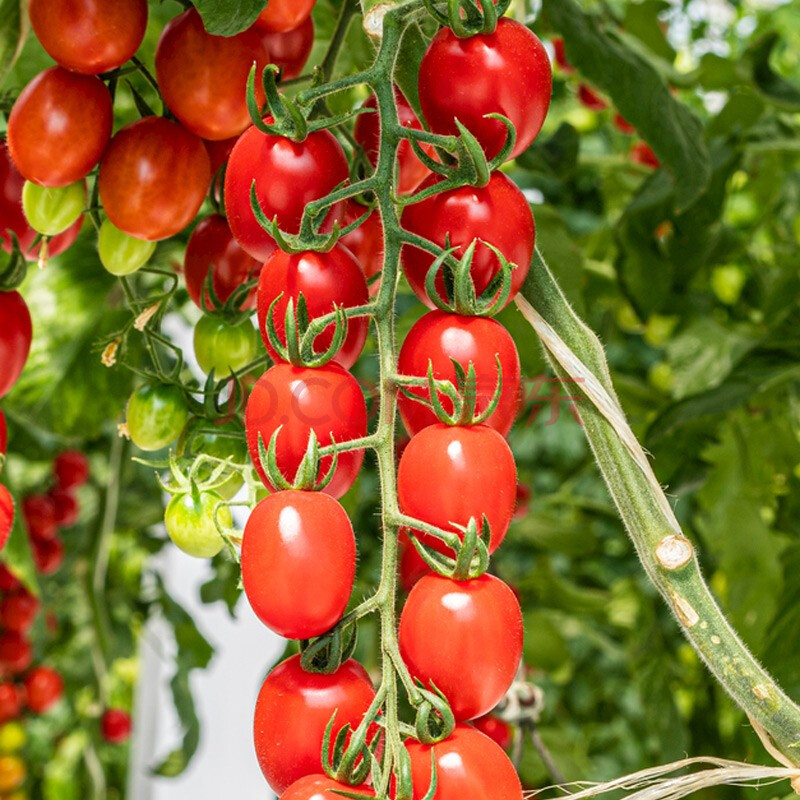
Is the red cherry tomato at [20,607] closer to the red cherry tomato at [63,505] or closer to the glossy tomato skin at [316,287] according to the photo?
the red cherry tomato at [63,505]

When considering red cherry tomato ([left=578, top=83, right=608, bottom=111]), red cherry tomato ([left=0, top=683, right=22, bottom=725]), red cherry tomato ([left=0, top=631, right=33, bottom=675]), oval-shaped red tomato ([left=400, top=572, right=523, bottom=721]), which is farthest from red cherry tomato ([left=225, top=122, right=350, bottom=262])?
red cherry tomato ([left=0, top=683, right=22, bottom=725])

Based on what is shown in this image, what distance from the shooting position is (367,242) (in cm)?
41

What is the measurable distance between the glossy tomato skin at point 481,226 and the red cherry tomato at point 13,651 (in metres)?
1.22

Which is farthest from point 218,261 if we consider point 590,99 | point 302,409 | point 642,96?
point 590,99

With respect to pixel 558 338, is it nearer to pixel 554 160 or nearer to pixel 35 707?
pixel 554 160

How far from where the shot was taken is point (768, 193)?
3.55 feet

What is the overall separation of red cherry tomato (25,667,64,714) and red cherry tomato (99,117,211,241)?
51.8 inches

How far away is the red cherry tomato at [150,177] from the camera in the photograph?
0.39m

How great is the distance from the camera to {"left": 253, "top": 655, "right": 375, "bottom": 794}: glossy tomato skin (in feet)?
0.94

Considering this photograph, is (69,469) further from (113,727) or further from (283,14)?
(283,14)

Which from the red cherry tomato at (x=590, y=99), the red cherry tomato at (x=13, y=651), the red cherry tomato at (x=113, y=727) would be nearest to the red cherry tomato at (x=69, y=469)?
the red cherry tomato at (x=13, y=651)

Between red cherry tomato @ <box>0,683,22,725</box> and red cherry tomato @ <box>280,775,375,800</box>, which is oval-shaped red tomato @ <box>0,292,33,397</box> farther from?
red cherry tomato @ <box>0,683,22,725</box>

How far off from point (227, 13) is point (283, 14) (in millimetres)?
41

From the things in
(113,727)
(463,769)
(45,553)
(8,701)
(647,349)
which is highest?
(463,769)
